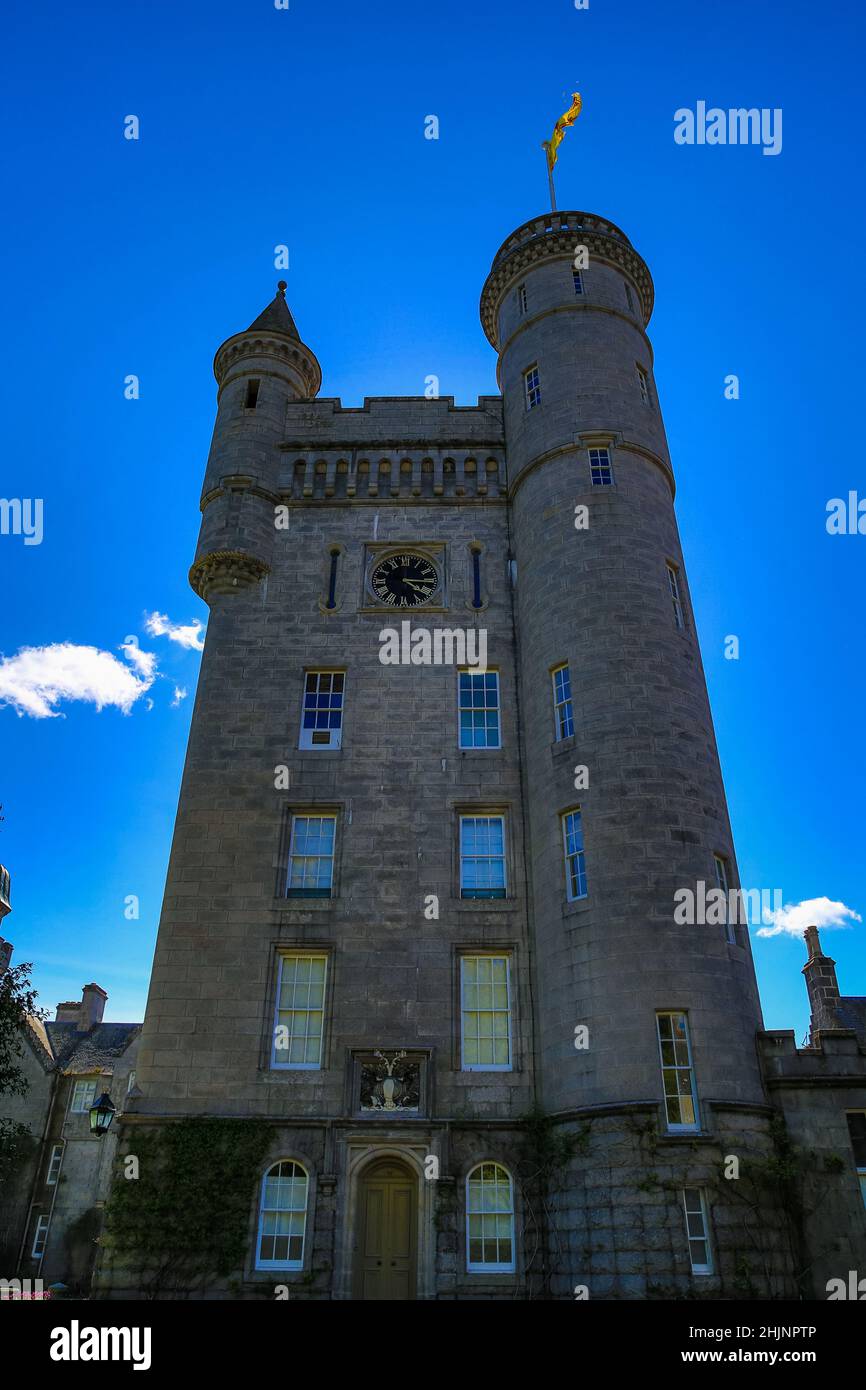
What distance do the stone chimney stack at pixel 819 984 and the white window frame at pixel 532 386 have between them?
78.4 ft

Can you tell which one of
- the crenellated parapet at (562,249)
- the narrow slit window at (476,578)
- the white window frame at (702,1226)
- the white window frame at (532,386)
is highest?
the crenellated parapet at (562,249)

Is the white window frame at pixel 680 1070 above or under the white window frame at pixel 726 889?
under

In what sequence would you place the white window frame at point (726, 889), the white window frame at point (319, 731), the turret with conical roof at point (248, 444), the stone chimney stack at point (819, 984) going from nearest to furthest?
1. the white window frame at point (726, 889)
2. the white window frame at point (319, 731)
3. the turret with conical roof at point (248, 444)
4. the stone chimney stack at point (819, 984)

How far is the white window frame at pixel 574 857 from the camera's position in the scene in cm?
1988

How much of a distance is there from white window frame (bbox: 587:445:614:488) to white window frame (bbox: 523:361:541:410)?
2.86 meters

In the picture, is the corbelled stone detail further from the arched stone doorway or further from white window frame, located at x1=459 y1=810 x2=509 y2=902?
the arched stone doorway

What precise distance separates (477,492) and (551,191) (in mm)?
12346

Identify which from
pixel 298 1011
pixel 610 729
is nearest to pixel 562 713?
pixel 610 729

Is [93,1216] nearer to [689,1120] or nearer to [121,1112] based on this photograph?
[121,1112]

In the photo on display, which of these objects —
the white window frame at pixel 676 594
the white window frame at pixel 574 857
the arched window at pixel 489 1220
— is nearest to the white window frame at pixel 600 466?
the white window frame at pixel 676 594

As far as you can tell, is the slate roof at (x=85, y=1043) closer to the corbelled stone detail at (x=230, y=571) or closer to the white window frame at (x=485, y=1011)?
the corbelled stone detail at (x=230, y=571)

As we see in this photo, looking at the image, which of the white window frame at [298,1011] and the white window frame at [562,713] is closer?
the white window frame at [298,1011]

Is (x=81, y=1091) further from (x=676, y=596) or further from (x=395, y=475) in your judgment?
(x=676, y=596)
